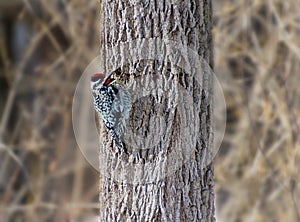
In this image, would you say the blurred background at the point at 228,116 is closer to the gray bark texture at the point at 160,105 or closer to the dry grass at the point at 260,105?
the dry grass at the point at 260,105

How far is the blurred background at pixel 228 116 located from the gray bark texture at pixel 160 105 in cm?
213

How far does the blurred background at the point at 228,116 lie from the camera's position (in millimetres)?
4293

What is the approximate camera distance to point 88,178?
5016 mm

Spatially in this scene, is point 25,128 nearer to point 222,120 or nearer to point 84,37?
point 84,37

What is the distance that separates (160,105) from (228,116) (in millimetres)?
3401

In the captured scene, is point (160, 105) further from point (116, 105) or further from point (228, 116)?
point (228, 116)

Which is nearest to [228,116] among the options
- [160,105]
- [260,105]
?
[260,105]

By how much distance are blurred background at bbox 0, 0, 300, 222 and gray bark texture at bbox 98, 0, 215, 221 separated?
213cm

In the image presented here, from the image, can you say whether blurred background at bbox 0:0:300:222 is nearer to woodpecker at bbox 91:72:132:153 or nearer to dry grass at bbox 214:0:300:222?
dry grass at bbox 214:0:300:222

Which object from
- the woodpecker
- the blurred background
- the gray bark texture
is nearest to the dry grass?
the blurred background

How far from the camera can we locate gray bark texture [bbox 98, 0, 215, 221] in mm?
1938

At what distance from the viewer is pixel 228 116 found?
528cm

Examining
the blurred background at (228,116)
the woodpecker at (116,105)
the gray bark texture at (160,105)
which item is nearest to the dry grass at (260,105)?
the blurred background at (228,116)

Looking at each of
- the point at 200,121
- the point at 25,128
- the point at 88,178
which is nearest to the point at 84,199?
the point at 88,178
